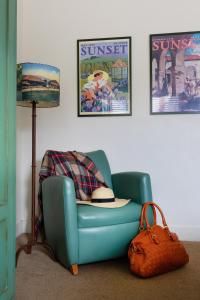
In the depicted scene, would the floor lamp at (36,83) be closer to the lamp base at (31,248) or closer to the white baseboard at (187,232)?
the lamp base at (31,248)

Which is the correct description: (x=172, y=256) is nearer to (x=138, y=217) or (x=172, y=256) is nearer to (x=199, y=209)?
(x=138, y=217)

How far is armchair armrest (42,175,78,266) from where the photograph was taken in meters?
2.11

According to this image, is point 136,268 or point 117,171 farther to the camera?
point 117,171

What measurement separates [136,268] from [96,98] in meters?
1.63

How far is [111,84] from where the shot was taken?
311cm

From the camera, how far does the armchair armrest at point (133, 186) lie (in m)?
2.46

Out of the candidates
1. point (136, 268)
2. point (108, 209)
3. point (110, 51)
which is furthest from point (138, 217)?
point (110, 51)

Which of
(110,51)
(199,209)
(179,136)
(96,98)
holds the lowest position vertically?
(199,209)

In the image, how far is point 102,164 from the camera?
286 centimetres

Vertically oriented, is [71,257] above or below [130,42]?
below

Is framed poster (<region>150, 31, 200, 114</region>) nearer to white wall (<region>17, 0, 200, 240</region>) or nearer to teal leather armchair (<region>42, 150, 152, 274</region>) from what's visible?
white wall (<region>17, 0, 200, 240</region>)

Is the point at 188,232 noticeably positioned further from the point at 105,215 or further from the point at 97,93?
the point at 97,93

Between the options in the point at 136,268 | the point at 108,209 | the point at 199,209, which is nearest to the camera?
the point at 136,268

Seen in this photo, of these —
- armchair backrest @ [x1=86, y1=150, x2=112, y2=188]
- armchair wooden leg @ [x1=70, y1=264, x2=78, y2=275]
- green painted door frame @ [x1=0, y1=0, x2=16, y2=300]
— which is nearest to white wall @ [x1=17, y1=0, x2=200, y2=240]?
armchair backrest @ [x1=86, y1=150, x2=112, y2=188]
